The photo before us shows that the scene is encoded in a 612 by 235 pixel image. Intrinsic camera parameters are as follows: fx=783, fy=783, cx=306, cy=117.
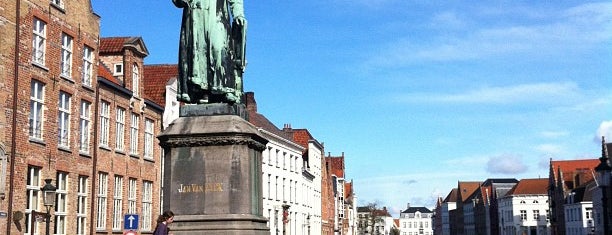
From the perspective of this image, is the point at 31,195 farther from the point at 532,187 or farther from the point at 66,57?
the point at 532,187

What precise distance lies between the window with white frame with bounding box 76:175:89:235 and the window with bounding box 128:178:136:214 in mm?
4006

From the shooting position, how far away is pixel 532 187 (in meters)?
128

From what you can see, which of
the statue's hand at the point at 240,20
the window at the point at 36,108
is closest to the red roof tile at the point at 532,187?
the window at the point at 36,108

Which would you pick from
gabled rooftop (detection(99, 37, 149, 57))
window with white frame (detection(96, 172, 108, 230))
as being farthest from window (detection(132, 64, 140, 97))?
window with white frame (detection(96, 172, 108, 230))

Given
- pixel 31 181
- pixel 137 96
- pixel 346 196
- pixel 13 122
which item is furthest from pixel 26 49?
pixel 346 196

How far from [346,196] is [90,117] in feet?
241

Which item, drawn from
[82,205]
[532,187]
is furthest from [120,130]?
[532,187]

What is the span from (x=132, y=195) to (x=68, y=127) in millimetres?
6631

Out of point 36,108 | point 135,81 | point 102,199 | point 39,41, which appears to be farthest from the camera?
point 135,81

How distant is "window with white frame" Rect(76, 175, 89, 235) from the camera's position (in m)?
29.7

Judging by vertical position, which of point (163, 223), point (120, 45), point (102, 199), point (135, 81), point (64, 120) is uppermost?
point (120, 45)

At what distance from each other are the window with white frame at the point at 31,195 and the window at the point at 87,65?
200 inches

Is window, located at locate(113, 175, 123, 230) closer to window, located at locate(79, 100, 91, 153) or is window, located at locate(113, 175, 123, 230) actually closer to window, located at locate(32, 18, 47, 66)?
window, located at locate(79, 100, 91, 153)

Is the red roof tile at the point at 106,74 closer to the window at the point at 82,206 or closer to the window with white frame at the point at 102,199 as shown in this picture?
the window with white frame at the point at 102,199
